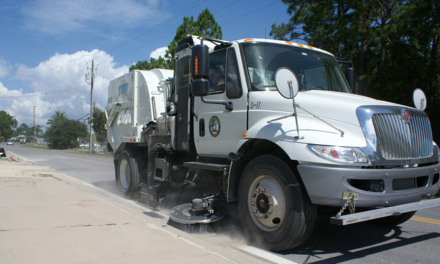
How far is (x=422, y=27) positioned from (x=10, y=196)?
13423 millimetres

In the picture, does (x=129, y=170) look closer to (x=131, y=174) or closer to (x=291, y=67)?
(x=131, y=174)

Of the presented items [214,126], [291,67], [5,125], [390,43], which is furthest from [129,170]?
[5,125]

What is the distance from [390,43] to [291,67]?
1017 centimetres

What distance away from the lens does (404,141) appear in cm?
398

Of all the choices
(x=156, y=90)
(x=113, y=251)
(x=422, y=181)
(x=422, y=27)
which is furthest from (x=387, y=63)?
(x=113, y=251)

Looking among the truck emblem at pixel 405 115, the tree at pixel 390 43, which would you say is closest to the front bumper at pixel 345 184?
the truck emblem at pixel 405 115

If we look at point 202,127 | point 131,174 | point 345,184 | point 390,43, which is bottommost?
point 131,174

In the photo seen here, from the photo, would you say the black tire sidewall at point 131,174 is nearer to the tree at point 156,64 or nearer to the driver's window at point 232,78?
the driver's window at point 232,78

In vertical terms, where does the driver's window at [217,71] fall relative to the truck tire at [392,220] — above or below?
above

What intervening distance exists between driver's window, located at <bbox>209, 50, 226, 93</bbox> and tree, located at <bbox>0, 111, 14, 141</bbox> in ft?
617

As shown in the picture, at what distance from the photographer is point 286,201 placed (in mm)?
3914

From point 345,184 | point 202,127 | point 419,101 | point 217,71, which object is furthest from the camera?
point 202,127

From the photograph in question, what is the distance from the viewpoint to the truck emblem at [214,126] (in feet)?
17.4

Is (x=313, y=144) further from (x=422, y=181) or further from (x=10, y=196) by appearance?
(x=10, y=196)
